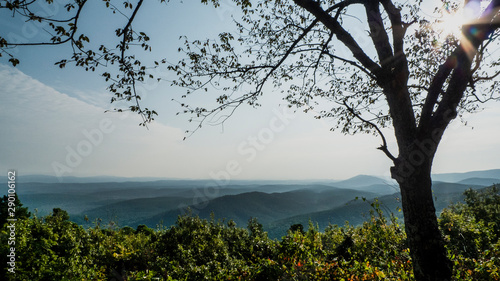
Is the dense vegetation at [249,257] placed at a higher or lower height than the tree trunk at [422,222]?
Result: lower

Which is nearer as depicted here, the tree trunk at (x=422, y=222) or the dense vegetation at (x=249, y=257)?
the tree trunk at (x=422, y=222)

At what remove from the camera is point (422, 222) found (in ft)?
10.9

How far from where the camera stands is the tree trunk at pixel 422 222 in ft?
10.4

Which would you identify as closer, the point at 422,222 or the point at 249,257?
the point at 422,222

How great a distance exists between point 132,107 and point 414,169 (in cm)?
546

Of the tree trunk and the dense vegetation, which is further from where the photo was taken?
the dense vegetation

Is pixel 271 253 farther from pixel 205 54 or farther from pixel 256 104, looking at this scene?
pixel 205 54

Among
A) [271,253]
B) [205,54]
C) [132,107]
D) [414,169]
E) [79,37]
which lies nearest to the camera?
[414,169]

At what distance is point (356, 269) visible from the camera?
17.6 feet

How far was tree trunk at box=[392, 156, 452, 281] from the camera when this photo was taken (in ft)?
Result: 10.4

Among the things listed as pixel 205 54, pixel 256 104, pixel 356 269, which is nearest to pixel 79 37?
pixel 205 54

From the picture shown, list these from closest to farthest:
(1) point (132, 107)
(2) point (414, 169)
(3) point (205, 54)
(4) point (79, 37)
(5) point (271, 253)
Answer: (2) point (414, 169) → (4) point (79, 37) → (1) point (132, 107) → (3) point (205, 54) → (5) point (271, 253)

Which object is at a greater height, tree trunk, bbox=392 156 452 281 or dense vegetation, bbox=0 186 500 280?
tree trunk, bbox=392 156 452 281

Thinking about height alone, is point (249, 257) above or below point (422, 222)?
below
